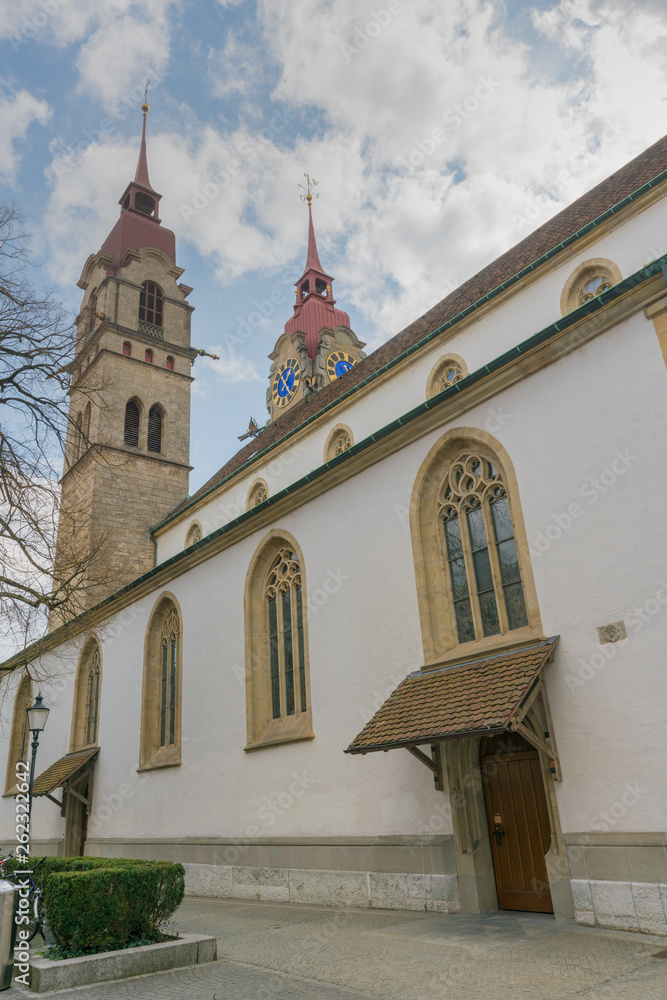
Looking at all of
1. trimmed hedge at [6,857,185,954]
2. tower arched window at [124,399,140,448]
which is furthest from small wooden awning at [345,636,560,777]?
tower arched window at [124,399,140,448]

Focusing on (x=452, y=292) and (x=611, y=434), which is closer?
(x=611, y=434)

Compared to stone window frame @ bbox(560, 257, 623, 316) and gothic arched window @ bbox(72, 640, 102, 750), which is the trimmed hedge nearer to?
stone window frame @ bbox(560, 257, 623, 316)

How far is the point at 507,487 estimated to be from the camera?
10094 mm

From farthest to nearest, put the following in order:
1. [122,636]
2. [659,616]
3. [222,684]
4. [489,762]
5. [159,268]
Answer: [159,268] → [122,636] → [222,684] → [489,762] → [659,616]

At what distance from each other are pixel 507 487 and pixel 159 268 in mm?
29702

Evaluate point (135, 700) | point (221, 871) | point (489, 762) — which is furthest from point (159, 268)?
point (489, 762)

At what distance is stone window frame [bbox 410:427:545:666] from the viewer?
31.4ft

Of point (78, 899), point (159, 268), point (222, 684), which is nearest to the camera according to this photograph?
point (78, 899)

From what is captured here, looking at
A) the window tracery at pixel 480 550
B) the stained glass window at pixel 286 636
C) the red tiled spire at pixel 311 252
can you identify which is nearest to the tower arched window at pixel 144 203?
the red tiled spire at pixel 311 252

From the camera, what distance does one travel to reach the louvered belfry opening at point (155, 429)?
3167 cm

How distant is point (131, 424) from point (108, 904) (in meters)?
26.1

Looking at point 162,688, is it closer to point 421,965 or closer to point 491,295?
point 491,295

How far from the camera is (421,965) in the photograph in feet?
22.3

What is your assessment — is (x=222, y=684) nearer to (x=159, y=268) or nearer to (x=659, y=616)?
(x=659, y=616)
